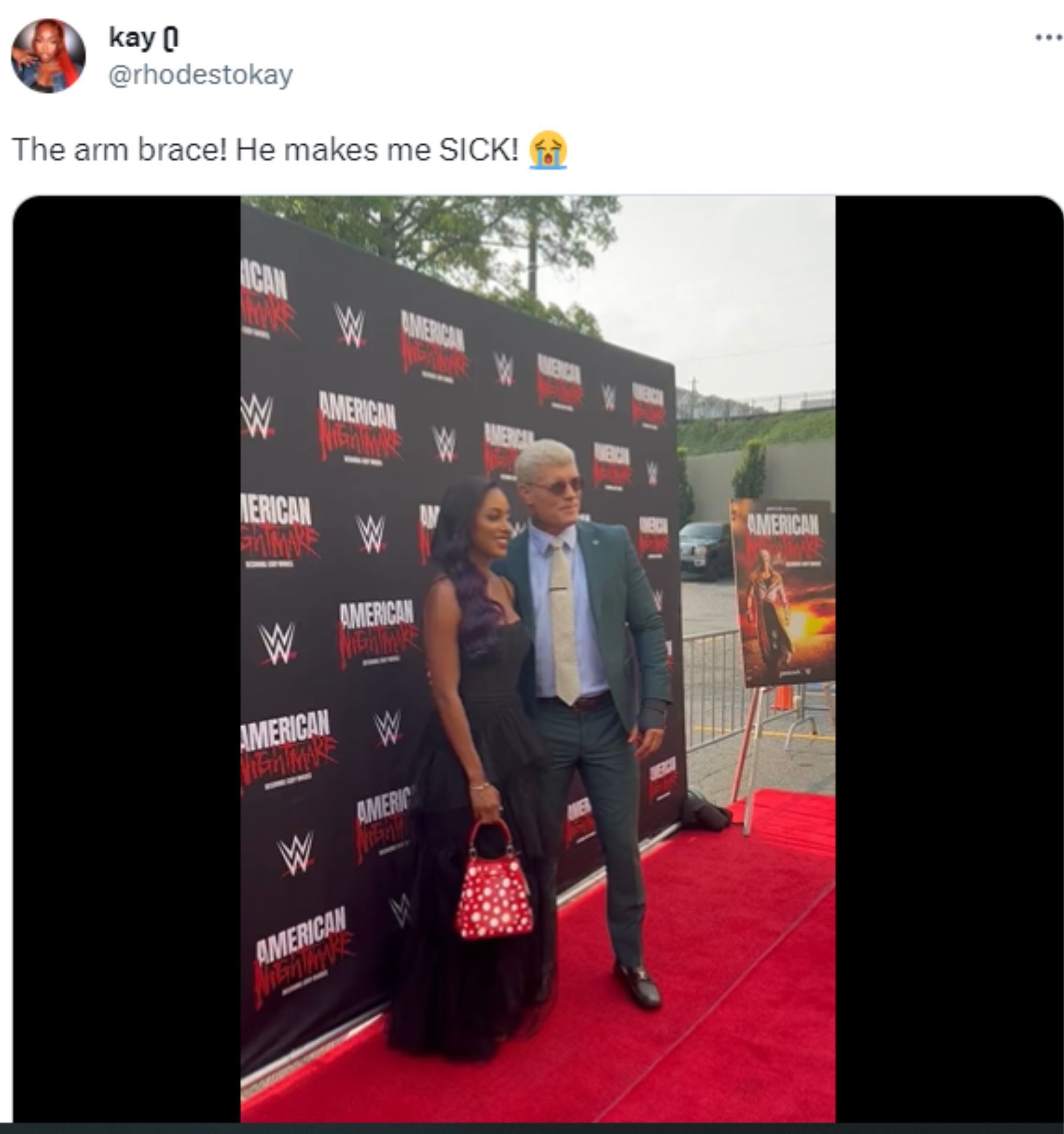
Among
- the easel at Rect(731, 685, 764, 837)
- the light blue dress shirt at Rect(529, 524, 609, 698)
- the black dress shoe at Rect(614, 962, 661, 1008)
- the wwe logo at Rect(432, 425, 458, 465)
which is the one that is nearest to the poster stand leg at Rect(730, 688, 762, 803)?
the easel at Rect(731, 685, 764, 837)

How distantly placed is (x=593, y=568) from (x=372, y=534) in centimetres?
68

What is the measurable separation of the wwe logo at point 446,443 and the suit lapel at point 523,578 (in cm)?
44

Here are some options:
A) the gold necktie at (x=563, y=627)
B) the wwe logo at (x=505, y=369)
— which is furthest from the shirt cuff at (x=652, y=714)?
the wwe logo at (x=505, y=369)

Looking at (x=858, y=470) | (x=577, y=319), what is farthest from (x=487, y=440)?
(x=858, y=470)

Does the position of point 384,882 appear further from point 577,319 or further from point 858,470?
point 577,319

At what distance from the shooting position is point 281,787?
2.60m

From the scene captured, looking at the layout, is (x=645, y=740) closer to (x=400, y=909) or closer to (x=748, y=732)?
(x=400, y=909)

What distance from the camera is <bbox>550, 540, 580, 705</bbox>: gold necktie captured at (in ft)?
9.59

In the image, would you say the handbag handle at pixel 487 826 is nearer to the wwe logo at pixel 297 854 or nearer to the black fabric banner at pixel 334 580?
the black fabric banner at pixel 334 580

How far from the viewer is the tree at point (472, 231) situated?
8.97 ft

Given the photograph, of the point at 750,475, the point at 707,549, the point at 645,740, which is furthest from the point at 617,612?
the point at 707,549

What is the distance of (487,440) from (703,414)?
3.57 ft
